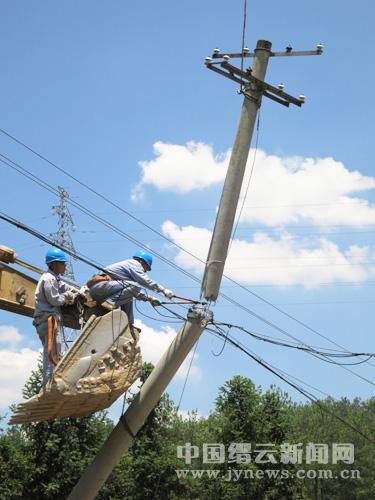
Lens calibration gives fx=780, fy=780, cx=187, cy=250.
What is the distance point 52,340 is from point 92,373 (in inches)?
33.8

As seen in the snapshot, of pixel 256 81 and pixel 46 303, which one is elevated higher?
pixel 256 81

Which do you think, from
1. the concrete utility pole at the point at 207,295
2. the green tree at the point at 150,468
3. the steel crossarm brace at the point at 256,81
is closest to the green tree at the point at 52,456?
the green tree at the point at 150,468

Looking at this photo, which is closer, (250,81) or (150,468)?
(250,81)

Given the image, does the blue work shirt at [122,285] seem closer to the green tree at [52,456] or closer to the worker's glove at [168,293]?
the worker's glove at [168,293]

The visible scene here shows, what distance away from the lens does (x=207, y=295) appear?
12016 millimetres

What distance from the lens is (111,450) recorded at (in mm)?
11883

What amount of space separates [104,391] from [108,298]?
1532 mm

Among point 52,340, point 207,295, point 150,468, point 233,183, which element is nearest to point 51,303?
point 52,340

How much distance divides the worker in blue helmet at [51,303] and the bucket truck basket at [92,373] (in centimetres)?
53

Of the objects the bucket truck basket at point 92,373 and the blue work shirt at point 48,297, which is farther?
the blue work shirt at point 48,297

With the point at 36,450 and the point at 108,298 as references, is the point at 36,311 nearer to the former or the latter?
the point at 108,298

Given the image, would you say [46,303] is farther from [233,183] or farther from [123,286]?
[233,183]

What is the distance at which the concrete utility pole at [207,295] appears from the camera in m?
11.7

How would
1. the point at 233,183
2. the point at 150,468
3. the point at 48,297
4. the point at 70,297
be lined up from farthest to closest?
the point at 150,468
the point at 233,183
the point at 70,297
the point at 48,297
